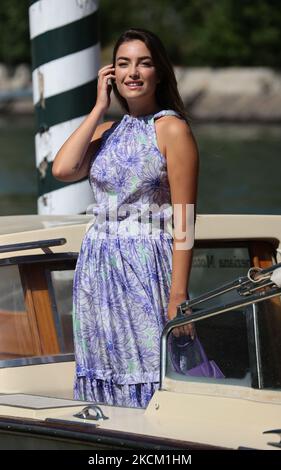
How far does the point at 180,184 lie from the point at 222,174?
32.5 ft

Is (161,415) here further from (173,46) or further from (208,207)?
(173,46)

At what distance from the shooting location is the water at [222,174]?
11.1 meters

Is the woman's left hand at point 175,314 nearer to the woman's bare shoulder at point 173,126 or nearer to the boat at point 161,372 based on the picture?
the boat at point 161,372

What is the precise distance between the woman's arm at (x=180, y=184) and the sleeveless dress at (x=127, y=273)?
0.22ft

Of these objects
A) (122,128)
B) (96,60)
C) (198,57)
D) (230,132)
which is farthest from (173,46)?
(122,128)

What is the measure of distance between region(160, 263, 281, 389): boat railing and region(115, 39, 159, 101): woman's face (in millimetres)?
592

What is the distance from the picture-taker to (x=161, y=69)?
347 centimetres

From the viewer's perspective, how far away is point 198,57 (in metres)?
36.2

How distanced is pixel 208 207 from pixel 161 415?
748 cm

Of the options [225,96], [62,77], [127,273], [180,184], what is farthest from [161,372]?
[225,96]

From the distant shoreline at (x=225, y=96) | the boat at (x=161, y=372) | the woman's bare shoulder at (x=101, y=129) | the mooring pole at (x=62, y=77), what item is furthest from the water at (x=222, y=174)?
the distant shoreline at (x=225, y=96)

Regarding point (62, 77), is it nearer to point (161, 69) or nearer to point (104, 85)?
point (104, 85)

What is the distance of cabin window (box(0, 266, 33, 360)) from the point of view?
3.88 metres

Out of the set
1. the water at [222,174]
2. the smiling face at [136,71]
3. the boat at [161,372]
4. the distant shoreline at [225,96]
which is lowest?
the boat at [161,372]
